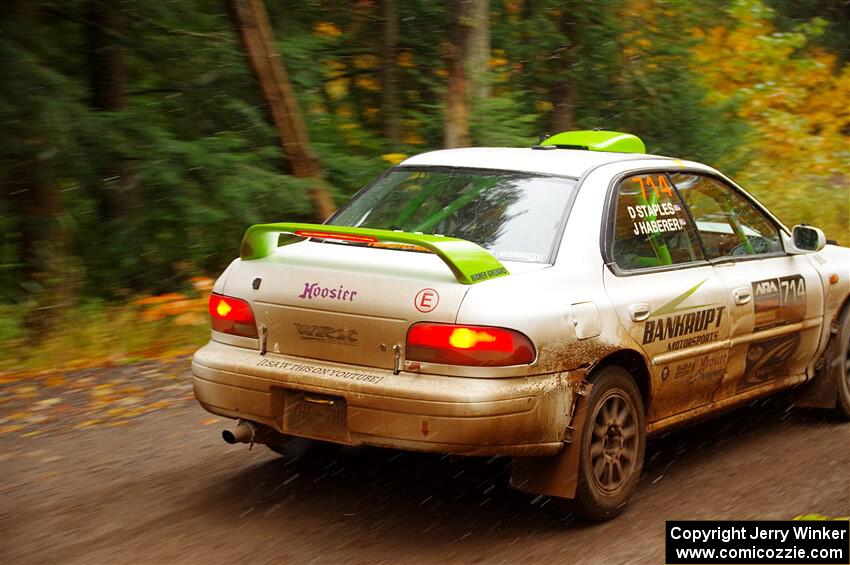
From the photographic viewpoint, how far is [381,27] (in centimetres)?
1286

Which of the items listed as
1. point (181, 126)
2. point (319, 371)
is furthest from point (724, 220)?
point (181, 126)

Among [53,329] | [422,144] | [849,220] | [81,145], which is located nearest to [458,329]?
[53,329]

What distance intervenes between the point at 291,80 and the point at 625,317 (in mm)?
7564

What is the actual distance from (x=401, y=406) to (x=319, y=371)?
0.45 meters

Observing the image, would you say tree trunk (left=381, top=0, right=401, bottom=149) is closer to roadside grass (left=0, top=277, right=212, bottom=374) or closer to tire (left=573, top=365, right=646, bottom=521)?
roadside grass (left=0, top=277, right=212, bottom=374)

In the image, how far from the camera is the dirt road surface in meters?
4.59

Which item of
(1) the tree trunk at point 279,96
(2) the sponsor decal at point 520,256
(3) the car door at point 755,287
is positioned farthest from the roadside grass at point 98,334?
(3) the car door at point 755,287

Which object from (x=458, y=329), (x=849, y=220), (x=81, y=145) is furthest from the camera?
(x=849, y=220)

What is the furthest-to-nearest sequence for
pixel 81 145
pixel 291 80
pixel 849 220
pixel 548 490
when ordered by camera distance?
pixel 849 220
pixel 291 80
pixel 81 145
pixel 548 490

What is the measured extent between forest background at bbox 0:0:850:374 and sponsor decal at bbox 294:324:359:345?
404 centimetres

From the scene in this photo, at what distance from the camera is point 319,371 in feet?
15.3

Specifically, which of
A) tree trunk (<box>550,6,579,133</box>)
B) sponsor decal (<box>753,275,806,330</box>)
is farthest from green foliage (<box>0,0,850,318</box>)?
sponsor decal (<box>753,275,806,330</box>)

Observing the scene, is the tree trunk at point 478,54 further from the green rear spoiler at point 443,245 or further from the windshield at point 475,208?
the green rear spoiler at point 443,245

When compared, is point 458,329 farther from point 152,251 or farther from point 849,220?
point 849,220
